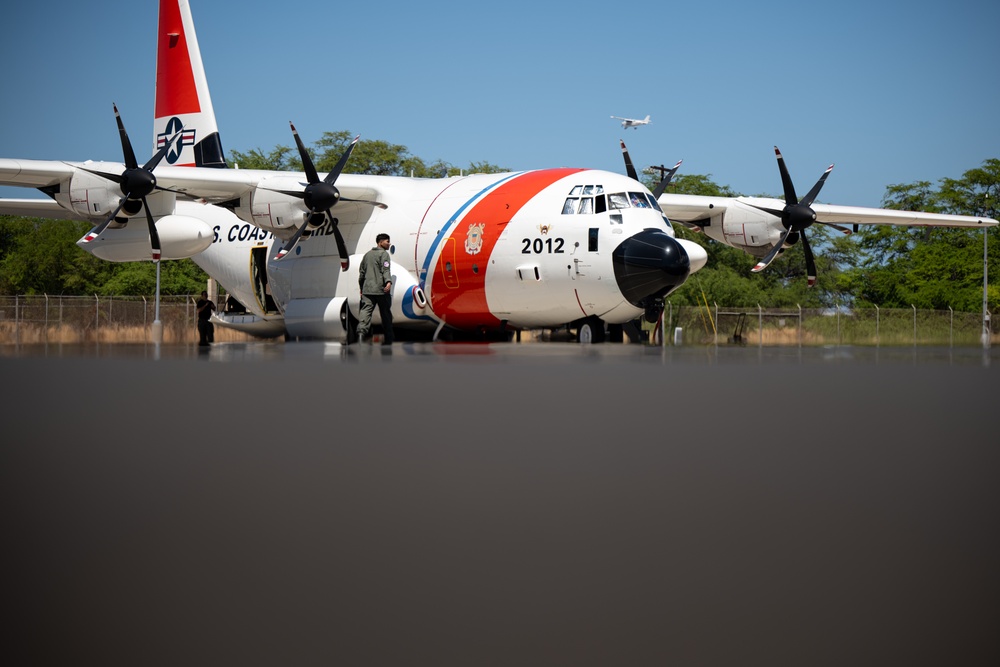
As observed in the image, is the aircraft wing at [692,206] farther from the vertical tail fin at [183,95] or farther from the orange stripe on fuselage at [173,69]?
the orange stripe on fuselage at [173,69]

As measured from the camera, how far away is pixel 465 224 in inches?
667

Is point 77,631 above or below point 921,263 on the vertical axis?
below

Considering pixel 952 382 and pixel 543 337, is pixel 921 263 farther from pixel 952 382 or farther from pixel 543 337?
pixel 952 382

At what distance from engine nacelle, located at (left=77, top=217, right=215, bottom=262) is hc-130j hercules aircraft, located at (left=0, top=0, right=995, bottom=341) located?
1.0 inches

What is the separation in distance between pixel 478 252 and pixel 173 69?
39.9ft

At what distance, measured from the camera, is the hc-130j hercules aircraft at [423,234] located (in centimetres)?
1552

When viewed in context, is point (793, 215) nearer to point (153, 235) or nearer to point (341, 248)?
point (341, 248)

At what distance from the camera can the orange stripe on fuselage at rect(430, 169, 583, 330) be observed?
16.5 meters

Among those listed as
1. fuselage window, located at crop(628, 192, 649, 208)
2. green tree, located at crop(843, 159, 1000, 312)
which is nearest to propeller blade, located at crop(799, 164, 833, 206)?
fuselage window, located at crop(628, 192, 649, 208)

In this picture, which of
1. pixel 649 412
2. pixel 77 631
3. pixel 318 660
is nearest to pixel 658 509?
pixel 649 412

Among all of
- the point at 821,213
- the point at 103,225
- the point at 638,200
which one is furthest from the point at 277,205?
the point at 821,213

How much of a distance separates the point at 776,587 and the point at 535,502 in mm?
663

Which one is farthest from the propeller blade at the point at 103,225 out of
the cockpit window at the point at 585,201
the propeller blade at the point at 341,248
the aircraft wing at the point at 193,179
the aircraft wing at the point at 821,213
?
the aircraft wing at the point at 821,213

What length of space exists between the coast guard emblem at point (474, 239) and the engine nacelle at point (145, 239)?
17.1 feet
